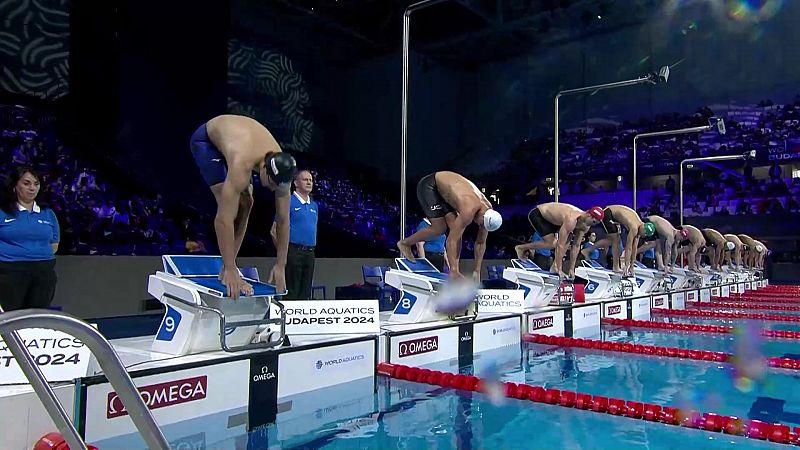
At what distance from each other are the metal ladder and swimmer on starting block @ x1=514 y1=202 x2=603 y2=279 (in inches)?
222

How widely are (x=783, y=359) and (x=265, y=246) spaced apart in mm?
7827

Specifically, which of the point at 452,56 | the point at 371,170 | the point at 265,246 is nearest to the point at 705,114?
the point at 452,56

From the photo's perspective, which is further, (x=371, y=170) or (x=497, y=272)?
(x=371, y=170)

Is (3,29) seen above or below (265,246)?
above

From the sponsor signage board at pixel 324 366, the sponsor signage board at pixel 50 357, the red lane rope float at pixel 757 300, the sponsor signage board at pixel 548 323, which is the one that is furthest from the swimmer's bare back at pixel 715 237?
the sponsor signage board at pixel 50 357

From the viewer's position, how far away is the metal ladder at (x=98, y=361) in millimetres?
875

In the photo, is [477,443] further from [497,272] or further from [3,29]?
[3,29]

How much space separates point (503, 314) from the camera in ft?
17.0

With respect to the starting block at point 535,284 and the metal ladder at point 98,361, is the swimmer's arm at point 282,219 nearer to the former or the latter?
the metal ladder at point 98,361

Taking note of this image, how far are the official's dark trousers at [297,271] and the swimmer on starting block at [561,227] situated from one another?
286 cm

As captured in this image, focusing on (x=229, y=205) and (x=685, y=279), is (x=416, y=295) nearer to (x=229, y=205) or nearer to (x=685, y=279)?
(x=229, y=205)

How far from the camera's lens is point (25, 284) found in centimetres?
343

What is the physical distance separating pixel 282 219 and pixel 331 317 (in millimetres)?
879

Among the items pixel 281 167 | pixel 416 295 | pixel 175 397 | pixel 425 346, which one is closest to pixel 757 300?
pixel 416 295
